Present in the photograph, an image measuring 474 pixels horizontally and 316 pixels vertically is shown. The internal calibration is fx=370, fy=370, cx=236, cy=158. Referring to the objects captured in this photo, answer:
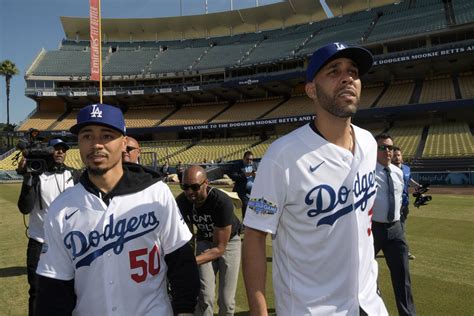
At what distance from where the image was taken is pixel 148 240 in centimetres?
234

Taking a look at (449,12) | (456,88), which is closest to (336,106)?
(456,88)

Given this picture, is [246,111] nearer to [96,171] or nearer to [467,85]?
[467,85]

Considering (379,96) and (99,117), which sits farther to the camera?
(379,96)

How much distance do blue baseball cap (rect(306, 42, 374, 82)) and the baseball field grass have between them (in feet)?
13.6

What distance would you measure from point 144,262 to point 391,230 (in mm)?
3525

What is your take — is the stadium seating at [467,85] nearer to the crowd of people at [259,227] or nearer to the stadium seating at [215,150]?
the stadium seating at [215,150]

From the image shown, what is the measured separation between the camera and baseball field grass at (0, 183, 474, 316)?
18.0 feet

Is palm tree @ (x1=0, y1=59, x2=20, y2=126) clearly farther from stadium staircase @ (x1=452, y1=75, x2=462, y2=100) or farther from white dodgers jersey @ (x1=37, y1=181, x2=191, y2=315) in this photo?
white dodgers jersey @ (x1=37, y1=181, x2=191, y2=315)

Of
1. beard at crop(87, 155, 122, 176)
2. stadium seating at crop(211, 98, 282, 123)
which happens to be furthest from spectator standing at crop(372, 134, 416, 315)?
stadium seating at crop(211, 98, 282, 123)

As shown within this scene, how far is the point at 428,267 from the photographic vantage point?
717 centimetres

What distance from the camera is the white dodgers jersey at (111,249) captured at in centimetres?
221

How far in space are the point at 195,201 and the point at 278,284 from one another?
7.21ft

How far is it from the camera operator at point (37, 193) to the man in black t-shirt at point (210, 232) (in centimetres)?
191

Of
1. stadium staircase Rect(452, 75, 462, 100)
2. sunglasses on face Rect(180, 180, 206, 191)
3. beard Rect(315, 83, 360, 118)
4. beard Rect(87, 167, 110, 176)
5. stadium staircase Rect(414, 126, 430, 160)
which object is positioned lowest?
sunglasses on face Rect(180, 180, 206, 191)
